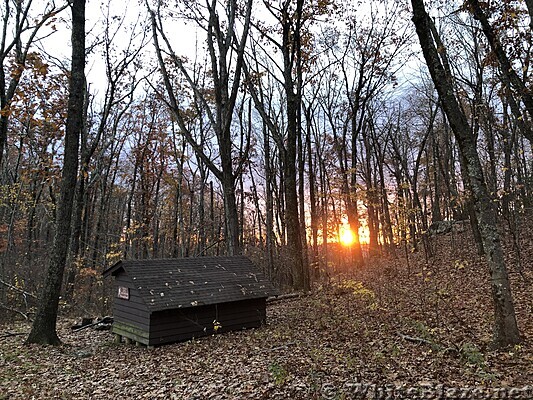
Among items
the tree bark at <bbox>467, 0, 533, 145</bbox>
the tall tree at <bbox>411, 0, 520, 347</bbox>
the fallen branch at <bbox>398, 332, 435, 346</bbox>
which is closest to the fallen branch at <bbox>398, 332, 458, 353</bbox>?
the fallen branch at <bbox>398, 332, 435, 346</bbox>

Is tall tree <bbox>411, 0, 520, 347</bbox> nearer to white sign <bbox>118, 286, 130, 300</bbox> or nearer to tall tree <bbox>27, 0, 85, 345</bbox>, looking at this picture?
white sign <bbox>118, 286, 130, 300</bbox>

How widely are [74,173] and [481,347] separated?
9924 mm

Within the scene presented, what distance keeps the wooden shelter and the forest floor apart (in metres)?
0.39

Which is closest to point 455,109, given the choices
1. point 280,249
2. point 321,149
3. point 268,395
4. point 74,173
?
point 268,395

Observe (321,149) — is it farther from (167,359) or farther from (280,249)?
(167,359)

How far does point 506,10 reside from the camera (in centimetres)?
812

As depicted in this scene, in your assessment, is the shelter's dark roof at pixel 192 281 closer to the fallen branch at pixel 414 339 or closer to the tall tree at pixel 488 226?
the fallen branch at pixel 414 339

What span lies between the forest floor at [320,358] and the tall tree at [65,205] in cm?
58

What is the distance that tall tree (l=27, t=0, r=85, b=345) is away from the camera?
8.88 metres

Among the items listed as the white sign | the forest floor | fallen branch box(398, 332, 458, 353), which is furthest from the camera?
the white sign

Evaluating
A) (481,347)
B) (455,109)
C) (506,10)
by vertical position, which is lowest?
(481,347)

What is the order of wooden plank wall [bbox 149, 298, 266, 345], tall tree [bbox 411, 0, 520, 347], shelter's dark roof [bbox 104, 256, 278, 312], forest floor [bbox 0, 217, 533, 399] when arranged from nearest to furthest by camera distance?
forest floor [bbox 0, 217, 533, 399] < tall tree [bbox 411, 0, 520, 347] < wooden plank wall [bbox 149, 298, 266, 345] < shelter's dark roof [bbox 104, 256, 278, 312]

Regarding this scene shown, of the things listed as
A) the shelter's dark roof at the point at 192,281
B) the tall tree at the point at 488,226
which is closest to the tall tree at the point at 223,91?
the shelter's dark roof at the point at 192,281

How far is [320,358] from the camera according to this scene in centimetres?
633
